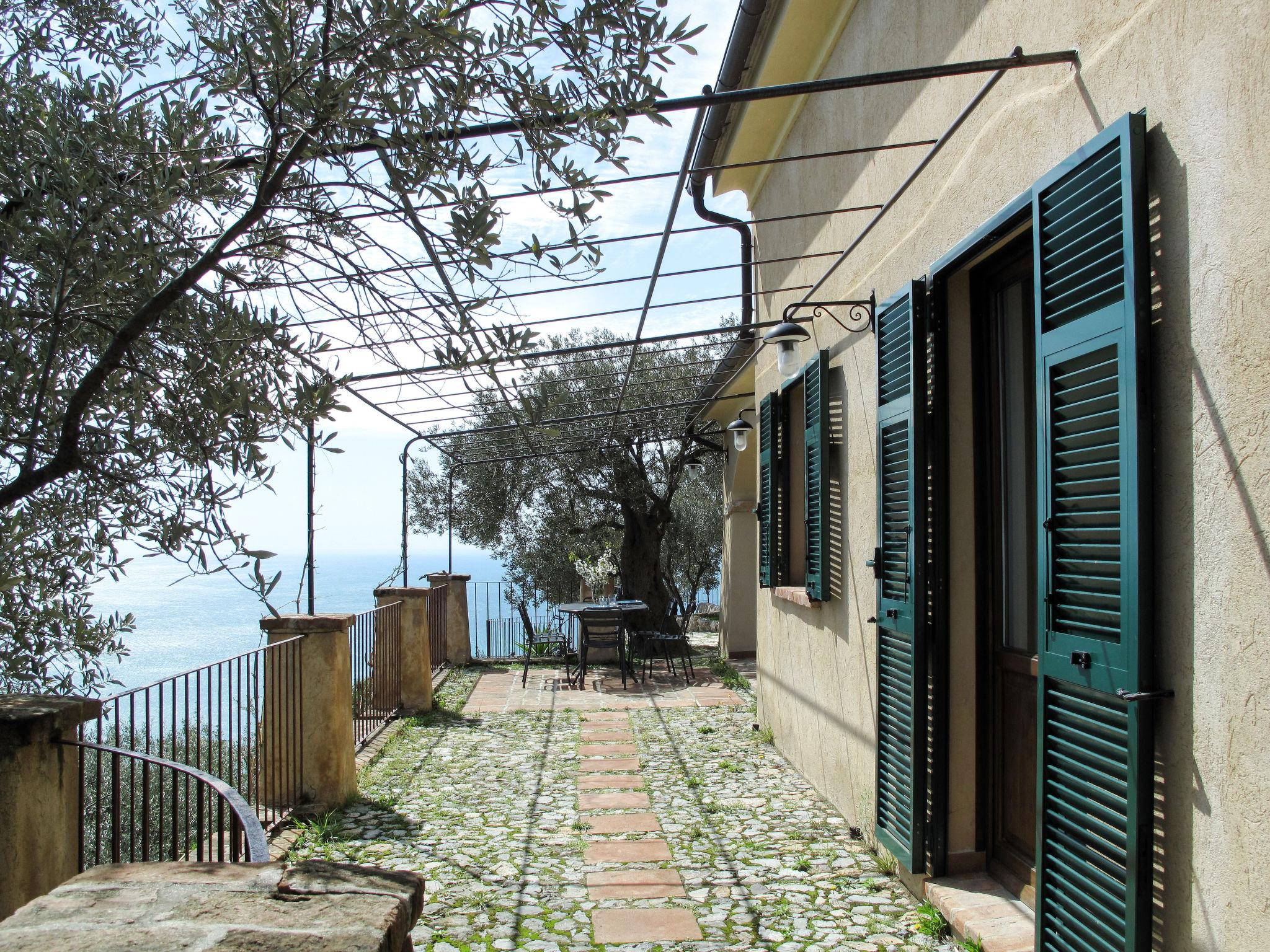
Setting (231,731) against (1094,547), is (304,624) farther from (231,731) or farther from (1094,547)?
(1094,547)

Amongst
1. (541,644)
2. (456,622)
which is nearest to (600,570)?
(541,644)

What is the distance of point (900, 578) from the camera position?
380cm

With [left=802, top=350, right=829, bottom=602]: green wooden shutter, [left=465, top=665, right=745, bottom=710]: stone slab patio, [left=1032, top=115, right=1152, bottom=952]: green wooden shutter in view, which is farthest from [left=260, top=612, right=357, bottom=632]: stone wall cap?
[left=1032, top=115, right=1152, bottom=952]: green wooden shutter

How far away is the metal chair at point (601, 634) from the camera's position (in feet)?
31.9

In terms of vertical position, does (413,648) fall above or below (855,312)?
below

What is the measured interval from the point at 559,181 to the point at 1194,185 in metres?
1.42

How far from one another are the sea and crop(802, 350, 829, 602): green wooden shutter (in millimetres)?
2659

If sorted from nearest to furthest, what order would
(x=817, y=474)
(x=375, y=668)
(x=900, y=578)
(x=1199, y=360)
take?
(x=1199, y=360) < (x=900, y=578) < (x=817, y=474) < (x=375, y=668)

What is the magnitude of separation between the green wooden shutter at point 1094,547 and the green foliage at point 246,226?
1.11 meters

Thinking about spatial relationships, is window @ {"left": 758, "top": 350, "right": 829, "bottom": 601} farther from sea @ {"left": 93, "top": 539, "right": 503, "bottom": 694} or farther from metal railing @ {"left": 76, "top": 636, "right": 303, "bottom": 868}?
metal railing @ {"left": 76, "top": 636, "right": 303, "bottom": 868}

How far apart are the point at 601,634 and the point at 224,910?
336 inches

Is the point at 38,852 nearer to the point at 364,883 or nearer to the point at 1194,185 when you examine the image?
the point at 364,883

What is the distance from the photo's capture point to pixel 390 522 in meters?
10.3

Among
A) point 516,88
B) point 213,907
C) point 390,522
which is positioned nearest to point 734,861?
point 213,907
